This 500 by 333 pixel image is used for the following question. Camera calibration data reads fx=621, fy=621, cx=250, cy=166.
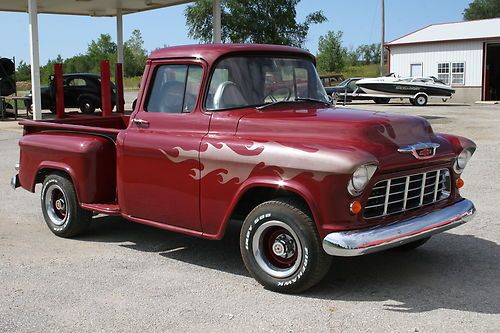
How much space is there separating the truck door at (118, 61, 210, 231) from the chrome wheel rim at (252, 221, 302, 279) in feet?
2.06

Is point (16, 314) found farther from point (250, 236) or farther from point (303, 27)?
point (303, 27)

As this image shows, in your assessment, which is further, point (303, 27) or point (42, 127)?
point (303, 27)

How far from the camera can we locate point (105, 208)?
5.93 m

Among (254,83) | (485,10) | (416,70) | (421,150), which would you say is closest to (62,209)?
(254,83)

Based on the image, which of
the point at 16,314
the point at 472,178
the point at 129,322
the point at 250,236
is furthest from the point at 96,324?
the point at 472,178

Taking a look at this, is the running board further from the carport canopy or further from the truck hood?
the carport canopy

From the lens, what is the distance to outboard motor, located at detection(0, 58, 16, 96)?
78.5 ft

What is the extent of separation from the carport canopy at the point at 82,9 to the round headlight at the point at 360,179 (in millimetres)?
15596

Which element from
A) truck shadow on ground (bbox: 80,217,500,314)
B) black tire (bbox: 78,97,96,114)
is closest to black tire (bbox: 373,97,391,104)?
black tire (bbox: 78,97,96,114)

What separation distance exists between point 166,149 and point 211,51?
92cm

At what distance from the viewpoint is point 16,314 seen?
14.3 feet

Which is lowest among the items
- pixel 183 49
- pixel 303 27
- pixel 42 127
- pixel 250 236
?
pixel 250 236

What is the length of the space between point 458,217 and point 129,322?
2686 millimetres

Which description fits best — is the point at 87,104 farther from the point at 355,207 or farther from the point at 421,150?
the point at 355,207
